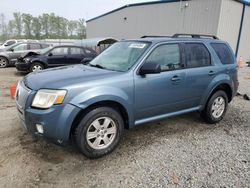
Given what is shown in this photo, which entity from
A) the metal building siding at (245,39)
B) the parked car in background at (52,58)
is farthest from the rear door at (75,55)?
the metal building siding at (245,39)

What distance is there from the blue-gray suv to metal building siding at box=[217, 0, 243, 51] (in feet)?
32.5

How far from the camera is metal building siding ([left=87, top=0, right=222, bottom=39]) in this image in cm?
1330

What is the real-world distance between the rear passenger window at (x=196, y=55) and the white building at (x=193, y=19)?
33.0 feet

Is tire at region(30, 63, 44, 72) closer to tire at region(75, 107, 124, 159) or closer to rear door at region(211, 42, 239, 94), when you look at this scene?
tire at region(75, 107, 124, 159)

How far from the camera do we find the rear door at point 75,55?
1088 cm

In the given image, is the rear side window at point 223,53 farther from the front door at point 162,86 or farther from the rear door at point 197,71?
the front door at point 162,86

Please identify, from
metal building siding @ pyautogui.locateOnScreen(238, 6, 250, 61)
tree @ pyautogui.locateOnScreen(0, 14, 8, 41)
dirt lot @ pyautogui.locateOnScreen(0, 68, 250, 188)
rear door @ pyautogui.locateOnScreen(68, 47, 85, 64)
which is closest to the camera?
dirt lot @ pyautogui.locateOnScreen(0, 68, 250, 188)

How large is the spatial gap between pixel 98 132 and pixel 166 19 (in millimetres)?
14347

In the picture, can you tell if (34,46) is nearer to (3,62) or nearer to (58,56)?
(3,62)

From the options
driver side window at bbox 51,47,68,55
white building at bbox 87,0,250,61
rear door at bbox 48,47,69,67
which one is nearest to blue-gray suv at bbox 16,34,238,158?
rear door at bbox 48,47,69,67

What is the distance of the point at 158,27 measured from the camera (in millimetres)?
16547

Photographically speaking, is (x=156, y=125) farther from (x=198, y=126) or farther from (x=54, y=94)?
(x=54, y=94)

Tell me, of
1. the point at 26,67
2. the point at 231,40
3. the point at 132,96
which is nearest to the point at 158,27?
the point at 231,40

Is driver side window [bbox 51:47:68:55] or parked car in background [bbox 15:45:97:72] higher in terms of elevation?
driver side window [bbox 51:47:68:55]
